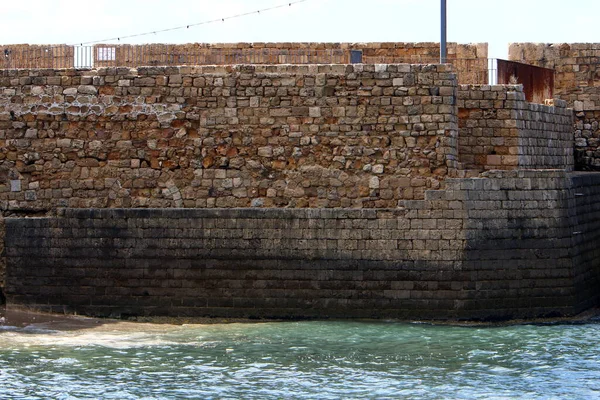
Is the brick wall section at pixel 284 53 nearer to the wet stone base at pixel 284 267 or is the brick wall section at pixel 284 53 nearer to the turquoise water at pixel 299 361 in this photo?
the wet stone base at pixel 284 267

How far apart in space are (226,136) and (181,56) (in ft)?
13.8

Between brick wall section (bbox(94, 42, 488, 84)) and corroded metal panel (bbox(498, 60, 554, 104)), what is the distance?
1.82 feet

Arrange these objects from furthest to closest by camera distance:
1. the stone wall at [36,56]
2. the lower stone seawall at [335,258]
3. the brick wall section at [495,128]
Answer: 1. the stone wall at [36,56]
2. the brick wall section at [495,128]
3. the lower stone seawall at [335,258]

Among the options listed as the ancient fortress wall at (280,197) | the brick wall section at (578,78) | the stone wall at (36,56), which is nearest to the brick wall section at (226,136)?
the ancient fortress wall at (280,197)

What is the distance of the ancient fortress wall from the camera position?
19109mm

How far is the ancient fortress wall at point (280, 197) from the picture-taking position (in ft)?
62.7

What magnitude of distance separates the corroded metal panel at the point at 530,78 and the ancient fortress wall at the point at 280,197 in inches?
46.2

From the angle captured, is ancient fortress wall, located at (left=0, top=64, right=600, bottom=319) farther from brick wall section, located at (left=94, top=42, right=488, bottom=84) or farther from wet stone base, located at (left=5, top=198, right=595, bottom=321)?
brick wall section, located at (left=94, top=42, right=488, bottom=84)

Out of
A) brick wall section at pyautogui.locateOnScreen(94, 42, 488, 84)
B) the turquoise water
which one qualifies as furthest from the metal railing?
the turquoise water

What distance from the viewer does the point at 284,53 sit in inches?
909

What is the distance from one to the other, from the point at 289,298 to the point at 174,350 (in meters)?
2.58

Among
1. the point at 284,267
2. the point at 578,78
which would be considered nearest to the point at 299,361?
the point at 284,267
